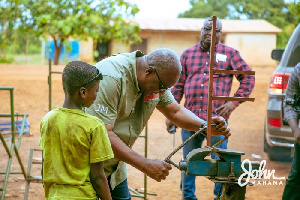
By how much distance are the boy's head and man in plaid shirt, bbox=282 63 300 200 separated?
2108 mm

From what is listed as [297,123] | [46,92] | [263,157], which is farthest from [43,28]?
[297,123]

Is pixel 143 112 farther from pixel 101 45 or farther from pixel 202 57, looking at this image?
pixel 101 45

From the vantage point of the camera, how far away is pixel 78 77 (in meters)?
2.43

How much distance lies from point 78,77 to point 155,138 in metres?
7.17

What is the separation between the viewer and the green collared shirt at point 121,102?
2.76m

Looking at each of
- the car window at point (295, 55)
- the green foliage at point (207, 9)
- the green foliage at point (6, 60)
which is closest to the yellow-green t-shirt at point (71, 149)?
the car window at point (295, 55)

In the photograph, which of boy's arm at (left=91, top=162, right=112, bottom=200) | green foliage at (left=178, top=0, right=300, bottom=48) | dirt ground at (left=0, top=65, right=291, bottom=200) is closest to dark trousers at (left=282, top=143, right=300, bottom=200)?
dirt ground at (left=0, top=65, right=291, bottom=200)

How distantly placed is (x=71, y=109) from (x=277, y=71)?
4.42 meters

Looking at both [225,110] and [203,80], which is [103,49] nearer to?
[203,80]

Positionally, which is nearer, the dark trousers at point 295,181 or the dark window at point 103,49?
the dark trousers at point 295,181

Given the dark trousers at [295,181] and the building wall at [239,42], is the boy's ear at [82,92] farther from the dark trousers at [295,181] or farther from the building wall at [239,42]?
the building wall at [239,42]

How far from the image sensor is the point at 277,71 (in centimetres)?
631

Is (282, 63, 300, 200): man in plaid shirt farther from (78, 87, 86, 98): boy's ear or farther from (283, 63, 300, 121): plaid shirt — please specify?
(78, 87, 86, 98): boy's ear

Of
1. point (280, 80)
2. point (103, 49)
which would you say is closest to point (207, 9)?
point (103, 49)
